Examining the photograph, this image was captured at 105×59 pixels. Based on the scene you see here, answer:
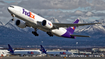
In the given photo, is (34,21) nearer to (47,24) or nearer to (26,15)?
(26,15)

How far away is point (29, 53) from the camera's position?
387ft

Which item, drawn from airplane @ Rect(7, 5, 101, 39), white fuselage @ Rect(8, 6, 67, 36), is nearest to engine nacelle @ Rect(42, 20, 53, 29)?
airplane @ Rect(7, 5, 101, 39)

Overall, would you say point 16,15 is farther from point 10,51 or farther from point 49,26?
point 10,51

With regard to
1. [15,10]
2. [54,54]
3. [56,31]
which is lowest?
[54,54]

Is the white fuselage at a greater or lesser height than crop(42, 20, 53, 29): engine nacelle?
greater

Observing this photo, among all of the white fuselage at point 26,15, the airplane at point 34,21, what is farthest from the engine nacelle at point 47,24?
the white fuselage at point 26,15

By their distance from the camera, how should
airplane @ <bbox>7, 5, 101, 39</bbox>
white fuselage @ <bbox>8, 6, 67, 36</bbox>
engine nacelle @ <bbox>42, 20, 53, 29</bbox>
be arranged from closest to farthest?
white fuselage @ <bbox>8, 6, 67, 36</bbox>
airplane @ <bbox>7, 5, 101, 39</bbox>
engine nacelle @ <bbox>42, 20, 53, 29</bbox>

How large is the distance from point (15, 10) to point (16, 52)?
2935 inches

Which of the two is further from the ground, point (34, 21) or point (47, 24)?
point (34, 21)

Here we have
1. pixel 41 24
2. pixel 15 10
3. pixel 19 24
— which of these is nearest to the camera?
pixel 15 10

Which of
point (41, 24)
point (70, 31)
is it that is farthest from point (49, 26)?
point (70, 31)

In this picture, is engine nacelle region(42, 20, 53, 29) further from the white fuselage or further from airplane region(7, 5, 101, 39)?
the white fuselage

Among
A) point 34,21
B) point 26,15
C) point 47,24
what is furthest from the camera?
point 47,24

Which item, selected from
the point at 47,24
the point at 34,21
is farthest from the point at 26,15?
the point at 47,24
